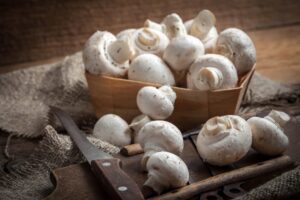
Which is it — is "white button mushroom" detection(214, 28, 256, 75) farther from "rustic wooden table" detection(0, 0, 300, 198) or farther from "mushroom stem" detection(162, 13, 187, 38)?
"rustic wooden table" detection(0, 0, 300, 198)

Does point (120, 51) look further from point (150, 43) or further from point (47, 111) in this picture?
point (47, 111)

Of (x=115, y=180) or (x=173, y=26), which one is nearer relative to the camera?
(x=115, y=180)

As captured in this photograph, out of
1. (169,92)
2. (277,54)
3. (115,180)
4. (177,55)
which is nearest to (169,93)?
(169,92)

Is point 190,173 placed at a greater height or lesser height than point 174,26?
lesser

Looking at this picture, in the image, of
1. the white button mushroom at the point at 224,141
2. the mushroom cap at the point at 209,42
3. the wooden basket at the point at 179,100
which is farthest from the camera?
the mushroom cap at the point at 209,42

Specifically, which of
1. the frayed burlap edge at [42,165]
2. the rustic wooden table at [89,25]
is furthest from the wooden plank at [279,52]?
the frayed burlap edge at [42,165]

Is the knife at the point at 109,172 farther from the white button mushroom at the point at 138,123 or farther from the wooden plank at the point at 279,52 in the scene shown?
the wooden plank at the point at 279,52
